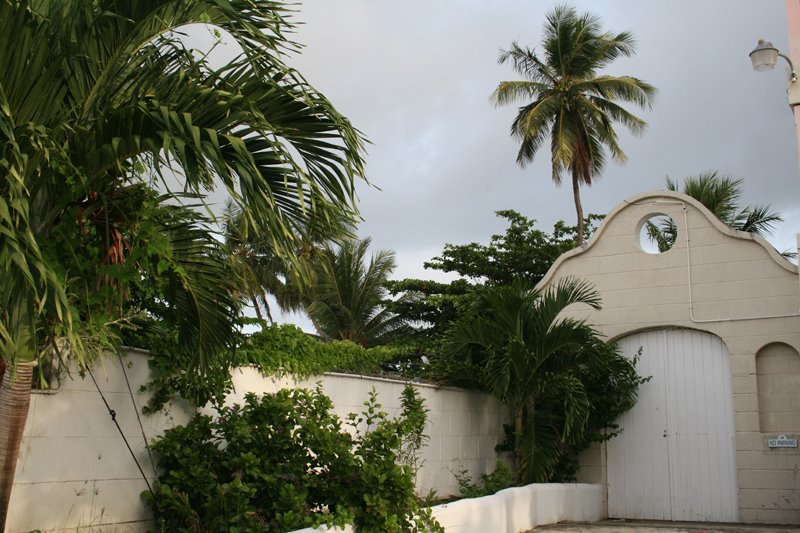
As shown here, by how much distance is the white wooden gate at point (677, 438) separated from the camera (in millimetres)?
13609

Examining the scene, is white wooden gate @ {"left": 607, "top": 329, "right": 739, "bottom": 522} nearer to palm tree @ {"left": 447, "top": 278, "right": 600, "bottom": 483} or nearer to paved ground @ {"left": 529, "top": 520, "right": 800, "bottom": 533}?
paved ground @ {"left": 529, "top": 520, "right": 800, "bottom": 533}

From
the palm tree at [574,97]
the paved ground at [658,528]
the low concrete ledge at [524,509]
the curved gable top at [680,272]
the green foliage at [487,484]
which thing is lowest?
the paved ground at [658,528]

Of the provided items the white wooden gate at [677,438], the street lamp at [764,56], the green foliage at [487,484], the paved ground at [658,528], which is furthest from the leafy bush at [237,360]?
the street lamp at [764,56]

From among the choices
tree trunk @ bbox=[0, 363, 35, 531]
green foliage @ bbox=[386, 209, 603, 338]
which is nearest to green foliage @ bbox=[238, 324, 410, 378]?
tree trunk @ bbox=[0, 363, 35, 531]

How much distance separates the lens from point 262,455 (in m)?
7.59

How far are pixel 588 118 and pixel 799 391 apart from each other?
13258 millimetres

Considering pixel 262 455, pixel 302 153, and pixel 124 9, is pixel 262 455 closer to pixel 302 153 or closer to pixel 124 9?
pixel 302 153

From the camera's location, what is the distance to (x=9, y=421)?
5426mm

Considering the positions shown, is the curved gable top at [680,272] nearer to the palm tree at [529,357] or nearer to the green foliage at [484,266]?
the palm tree at [529,357]

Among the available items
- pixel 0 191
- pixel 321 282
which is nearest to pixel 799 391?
pixel 0 191

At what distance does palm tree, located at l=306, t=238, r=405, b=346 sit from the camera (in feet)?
96.0

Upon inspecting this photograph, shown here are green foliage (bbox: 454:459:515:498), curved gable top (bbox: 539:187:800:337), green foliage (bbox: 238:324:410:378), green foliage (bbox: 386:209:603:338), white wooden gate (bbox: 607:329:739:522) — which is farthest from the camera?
green foliage (bbox: 386:209:603:338)

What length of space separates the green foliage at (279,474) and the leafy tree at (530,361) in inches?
193

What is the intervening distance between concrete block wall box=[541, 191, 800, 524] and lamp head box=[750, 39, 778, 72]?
15.6 ft
